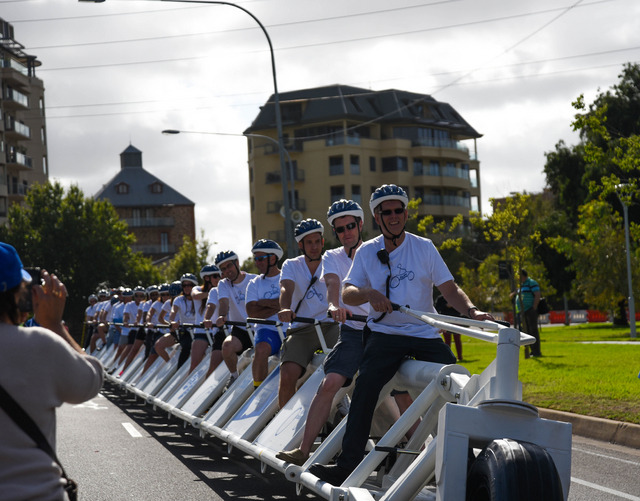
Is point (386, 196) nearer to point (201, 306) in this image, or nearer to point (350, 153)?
point (201, 306)

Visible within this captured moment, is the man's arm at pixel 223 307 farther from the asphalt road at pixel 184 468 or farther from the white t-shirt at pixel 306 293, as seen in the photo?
the white t-shirt at pixel 306 293

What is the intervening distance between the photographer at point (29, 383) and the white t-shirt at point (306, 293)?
500 centimetres

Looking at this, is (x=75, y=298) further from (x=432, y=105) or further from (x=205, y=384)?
(x=205, y=384)

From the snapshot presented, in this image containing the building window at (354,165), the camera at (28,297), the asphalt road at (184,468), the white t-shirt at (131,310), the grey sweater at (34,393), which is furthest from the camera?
the building window at (354,165)

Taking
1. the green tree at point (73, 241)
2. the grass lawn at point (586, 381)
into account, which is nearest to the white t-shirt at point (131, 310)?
the grass lawn at point (586, 381)

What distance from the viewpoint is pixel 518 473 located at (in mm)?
4145

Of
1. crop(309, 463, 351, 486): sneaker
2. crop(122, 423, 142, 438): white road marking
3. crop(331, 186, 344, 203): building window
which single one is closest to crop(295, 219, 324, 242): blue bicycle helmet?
crop(309, 463, 351, 486): sneaker

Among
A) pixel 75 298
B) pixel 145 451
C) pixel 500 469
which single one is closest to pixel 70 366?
pixel 500 469

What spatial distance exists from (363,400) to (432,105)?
88113 millimetres

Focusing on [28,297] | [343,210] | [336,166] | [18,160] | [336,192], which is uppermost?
[18,160]

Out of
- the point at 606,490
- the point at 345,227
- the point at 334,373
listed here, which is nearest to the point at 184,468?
the point at 345,227

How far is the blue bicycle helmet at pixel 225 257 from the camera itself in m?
12.0

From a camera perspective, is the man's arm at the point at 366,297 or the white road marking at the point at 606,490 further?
the white road marking at the point at 606,490

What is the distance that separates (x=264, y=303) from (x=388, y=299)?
4.33 meters
